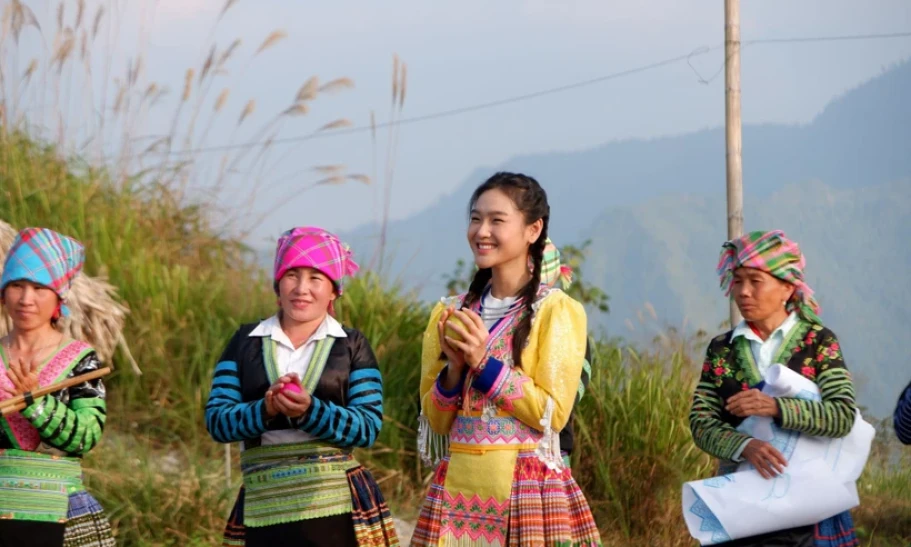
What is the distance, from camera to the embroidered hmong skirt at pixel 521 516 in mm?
3670

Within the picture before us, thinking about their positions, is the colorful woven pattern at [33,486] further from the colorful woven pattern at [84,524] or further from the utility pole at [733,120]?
the utility pole at [733,120]

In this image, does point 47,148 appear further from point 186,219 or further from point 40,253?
point 40,253

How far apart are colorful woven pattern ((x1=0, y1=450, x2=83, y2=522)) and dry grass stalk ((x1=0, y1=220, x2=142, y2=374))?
2.39 metres

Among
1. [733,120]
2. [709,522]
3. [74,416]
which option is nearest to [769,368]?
[709,522]

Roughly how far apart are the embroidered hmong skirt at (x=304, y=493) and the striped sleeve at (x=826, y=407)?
56.0 inches

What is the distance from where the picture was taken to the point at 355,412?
401 centimetres

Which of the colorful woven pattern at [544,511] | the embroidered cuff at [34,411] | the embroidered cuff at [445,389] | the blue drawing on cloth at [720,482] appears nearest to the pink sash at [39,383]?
the embroidered cuff at [34,411]

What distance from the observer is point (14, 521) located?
13.0 ft

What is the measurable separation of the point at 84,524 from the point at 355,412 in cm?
101

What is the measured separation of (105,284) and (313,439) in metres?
3.62

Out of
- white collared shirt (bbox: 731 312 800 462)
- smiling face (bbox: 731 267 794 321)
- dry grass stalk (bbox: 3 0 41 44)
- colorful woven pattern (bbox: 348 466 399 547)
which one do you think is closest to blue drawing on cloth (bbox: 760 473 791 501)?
white collared shirt (bbox: 731 312 800 462)

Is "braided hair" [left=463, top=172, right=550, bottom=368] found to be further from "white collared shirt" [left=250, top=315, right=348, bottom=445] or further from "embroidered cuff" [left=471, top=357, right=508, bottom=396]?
"white collared shirt" [left=250, top=315, right=348, bottom=445]

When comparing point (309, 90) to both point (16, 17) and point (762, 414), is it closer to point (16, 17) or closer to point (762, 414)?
point (16, 17)

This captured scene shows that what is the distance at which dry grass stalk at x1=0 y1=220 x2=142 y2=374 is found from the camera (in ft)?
21.5
